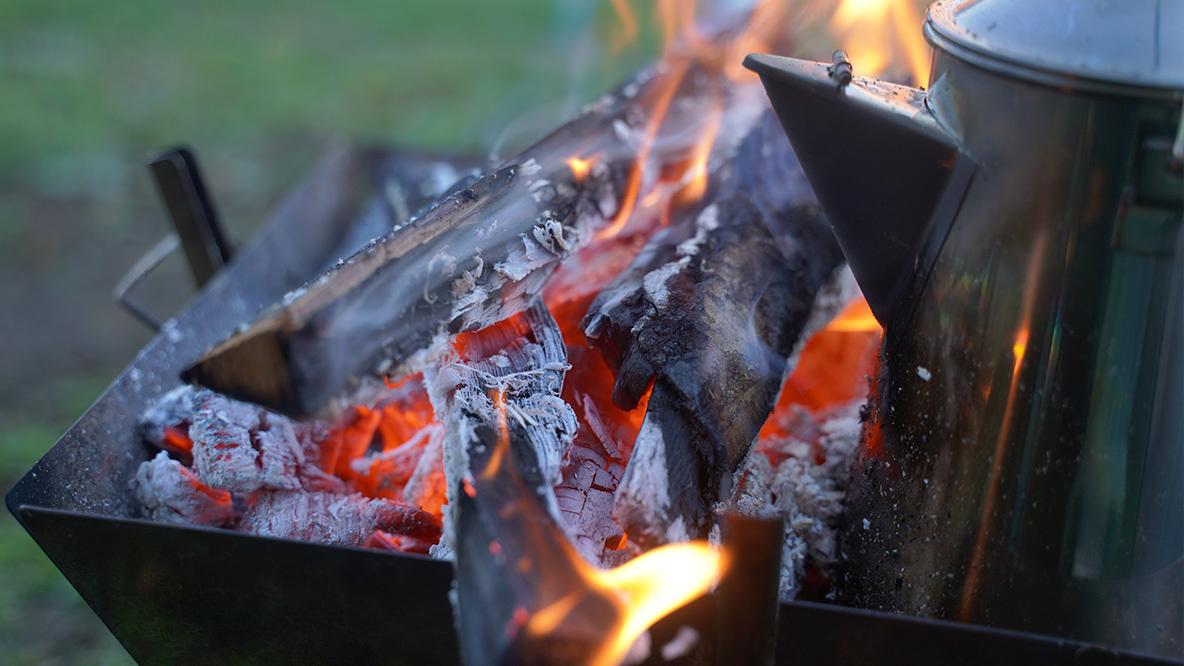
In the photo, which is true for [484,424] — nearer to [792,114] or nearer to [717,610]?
[717,610]

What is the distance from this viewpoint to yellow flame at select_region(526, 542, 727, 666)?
30.4 inches

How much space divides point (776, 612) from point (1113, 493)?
36cm

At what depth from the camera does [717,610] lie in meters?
0.84

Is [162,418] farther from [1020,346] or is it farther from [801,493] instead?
[1020,346]

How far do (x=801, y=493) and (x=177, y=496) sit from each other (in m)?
0.85

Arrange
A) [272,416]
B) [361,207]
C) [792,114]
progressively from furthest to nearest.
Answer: [361,207], [272,416], [792,114]

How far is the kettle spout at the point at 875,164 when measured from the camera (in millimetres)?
876

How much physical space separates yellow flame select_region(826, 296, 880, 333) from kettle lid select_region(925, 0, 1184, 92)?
2.10 feet

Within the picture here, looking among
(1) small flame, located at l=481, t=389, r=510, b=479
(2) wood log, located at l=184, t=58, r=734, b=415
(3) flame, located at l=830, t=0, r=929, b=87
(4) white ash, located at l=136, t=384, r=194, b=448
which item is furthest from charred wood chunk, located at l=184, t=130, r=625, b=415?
(3) flame, located at l=830, t=0, r=929, b=87

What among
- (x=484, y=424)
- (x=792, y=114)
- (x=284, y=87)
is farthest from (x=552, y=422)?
(x=284, y=87)

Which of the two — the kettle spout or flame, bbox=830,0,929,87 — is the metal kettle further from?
flame, bbox=830,0,929,87

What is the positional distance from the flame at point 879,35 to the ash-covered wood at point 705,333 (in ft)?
1.42

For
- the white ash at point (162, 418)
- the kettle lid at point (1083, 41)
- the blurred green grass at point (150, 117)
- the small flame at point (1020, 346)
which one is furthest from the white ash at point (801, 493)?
the blurred green grass at point (150, 117)

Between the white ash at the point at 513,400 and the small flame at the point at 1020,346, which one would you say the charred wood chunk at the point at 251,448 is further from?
the small flame at the point at 1020,346
